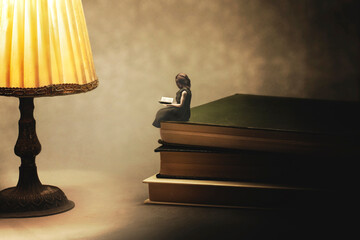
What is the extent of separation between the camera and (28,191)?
1.61 metres

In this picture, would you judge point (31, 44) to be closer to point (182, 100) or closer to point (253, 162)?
point (182, 100)

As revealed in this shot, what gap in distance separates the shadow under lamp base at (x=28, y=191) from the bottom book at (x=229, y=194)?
0.21 meters

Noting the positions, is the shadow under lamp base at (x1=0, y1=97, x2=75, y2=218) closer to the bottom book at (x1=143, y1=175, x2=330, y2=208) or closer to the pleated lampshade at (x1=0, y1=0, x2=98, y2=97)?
the pleated lampshade at (x1=0, y1=0, x2=98, y2=97)

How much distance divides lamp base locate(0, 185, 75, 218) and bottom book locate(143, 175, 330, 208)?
0.21 metres

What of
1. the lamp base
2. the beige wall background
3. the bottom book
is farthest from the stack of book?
the beige wall background

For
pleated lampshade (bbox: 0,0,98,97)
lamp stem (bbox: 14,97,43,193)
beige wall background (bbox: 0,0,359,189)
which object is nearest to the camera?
pleated lampshade (bbox: 0,0,98,97)

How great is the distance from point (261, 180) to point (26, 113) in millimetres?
566

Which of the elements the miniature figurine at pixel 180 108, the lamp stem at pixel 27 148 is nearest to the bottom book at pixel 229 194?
the miniature figurine at pixel 180 108

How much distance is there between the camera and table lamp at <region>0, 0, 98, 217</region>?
1520mm

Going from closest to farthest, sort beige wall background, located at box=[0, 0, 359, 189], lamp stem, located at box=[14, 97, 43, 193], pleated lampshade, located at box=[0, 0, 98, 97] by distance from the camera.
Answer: pleated lampshade, located at box=[0, 0, 98, 97]
lamp stem, located at box=[14, 97, 43, 193]
beige wall background, located at box=[0, 0, 359, 189]

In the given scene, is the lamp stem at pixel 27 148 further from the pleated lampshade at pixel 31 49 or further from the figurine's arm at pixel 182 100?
the figurine's arm at pixel 182 100

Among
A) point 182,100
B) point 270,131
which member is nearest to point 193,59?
point 182,100

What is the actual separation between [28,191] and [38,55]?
1.05 ft

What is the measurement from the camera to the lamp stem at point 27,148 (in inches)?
63.8
